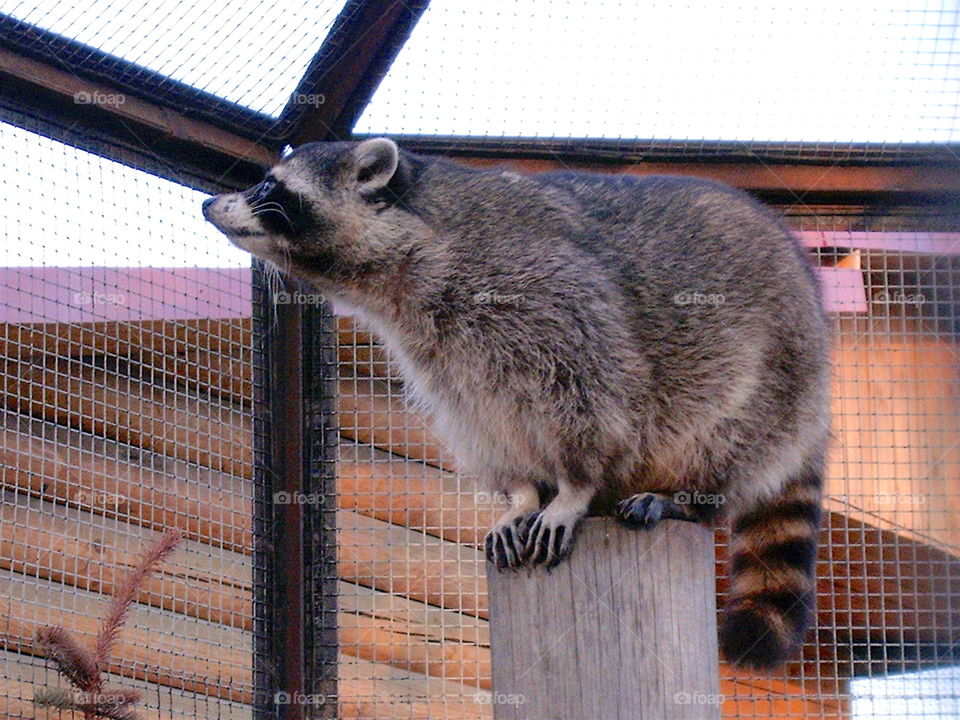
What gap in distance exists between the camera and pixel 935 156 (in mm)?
3947

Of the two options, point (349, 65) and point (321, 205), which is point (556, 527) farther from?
point (349, 65)

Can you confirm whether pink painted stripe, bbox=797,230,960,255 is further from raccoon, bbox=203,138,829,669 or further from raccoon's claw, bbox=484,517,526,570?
raccoon's claw, bbox=484,517,526,570

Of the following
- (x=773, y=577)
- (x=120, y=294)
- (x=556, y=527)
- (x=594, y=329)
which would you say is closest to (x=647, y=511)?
(x=556, y=527)

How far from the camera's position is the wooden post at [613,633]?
8.41ft

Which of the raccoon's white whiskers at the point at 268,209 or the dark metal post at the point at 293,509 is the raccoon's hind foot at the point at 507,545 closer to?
the dark metal post at the point at 293,509

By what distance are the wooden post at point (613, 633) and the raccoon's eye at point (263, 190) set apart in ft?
4.70

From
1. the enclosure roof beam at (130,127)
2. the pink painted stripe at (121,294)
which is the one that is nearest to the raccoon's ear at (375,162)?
the enclosure roof beam at (130,127)

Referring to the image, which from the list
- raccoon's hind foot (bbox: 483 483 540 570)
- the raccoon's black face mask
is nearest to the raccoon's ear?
the raccoon's black face mask

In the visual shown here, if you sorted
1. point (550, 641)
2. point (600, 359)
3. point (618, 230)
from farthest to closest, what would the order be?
point (618, 230)
point (600, 359)
point (550, 641)

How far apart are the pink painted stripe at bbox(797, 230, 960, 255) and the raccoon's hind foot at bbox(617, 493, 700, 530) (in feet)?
5.24

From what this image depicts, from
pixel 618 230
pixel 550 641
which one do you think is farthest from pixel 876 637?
pixel 550 641

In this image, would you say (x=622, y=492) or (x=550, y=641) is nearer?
(x=550, y=641)

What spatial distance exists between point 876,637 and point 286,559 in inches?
90.3

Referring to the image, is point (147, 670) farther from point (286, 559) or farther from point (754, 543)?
point (754, 543)
